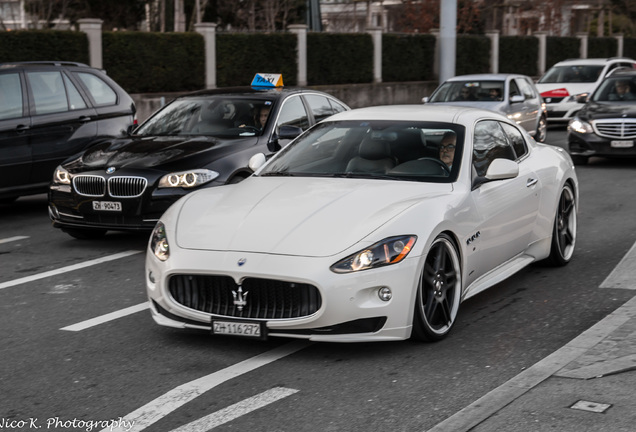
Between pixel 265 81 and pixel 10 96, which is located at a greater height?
pixel 265 81

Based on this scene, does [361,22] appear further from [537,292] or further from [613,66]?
[537,292]

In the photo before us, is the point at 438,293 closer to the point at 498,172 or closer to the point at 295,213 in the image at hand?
the point at 295,213

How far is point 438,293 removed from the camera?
608 centimetres

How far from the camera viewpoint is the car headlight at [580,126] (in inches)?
661

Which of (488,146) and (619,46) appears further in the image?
(619,46)

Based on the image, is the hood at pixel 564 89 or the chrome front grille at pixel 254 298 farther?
the hood at pixel 564 89

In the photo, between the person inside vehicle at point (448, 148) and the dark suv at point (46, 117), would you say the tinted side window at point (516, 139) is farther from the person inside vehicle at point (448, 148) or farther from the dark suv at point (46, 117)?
the dark suv at point (46, 117)

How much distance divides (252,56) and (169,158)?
1996 centimetres

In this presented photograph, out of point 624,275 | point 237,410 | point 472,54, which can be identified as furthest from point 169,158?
point 472,54

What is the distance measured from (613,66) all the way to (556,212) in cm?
2035

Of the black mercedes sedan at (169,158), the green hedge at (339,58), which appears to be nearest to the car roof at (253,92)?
the black mercedes sedan at (169,158)

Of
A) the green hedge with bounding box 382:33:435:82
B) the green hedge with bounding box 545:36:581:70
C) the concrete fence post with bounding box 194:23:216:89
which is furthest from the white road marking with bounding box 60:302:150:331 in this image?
the green hedge with bounding box 545:36:581:70

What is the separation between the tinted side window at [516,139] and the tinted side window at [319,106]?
3.65m

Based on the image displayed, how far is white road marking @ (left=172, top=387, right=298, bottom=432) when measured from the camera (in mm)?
4629
